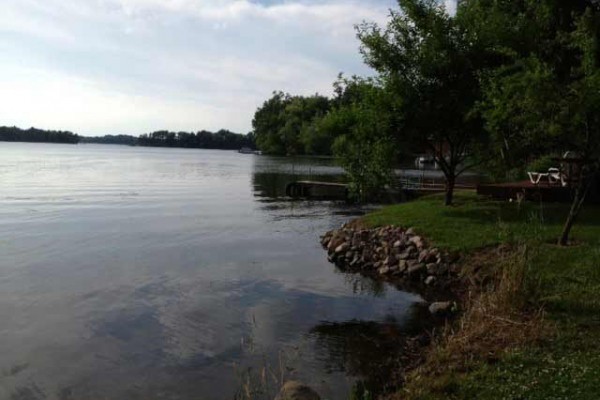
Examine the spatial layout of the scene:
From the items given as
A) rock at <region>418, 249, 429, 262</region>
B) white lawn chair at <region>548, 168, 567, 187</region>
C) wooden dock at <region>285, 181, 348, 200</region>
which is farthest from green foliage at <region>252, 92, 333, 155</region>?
rock at <region>418, 249, 429, 262</region>

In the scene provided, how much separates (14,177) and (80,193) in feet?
55.0

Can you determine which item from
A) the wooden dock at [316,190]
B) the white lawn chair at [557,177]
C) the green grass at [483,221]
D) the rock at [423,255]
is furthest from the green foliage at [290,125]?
the rock at [423,255]

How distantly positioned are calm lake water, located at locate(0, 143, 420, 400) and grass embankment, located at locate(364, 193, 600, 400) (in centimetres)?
168

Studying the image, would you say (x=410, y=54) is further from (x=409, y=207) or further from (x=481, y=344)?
(x=481, y=344)

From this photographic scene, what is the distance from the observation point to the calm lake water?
9.61 metres

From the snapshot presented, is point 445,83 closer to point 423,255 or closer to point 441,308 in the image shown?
point 423,255

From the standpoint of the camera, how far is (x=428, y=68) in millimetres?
21266

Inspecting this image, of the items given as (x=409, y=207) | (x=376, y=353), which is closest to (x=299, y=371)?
(x=376, y=353)

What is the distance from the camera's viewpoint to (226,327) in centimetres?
1226

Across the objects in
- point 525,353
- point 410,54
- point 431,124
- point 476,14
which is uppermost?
point 476,14

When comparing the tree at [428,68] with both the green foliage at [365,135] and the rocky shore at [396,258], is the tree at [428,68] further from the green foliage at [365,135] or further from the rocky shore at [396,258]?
the rocky shore at [396,258]

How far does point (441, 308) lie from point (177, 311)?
620cm

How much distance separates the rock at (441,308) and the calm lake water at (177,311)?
0.45 meters

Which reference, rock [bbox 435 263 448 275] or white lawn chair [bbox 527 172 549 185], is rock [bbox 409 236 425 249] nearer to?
rock [bbox 435 263 448 275]
